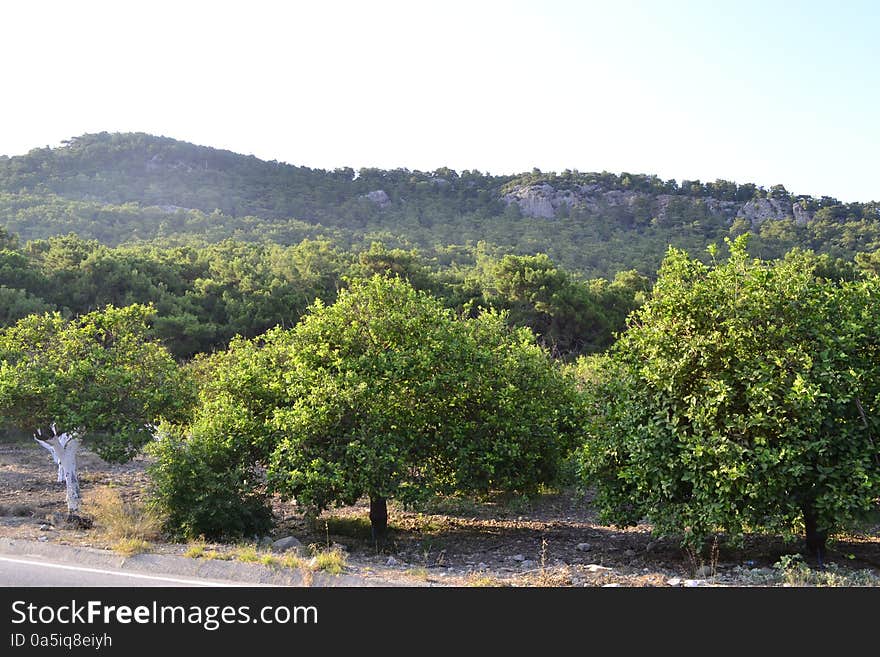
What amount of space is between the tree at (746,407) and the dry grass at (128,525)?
7.67 meters

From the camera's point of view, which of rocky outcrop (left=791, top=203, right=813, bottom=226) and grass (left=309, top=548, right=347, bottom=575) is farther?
rocky outcrop (left=791, top=203, right=813, bottom=226)

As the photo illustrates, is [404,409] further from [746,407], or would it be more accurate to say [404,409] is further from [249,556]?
[746,407]

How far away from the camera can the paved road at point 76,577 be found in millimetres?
8375

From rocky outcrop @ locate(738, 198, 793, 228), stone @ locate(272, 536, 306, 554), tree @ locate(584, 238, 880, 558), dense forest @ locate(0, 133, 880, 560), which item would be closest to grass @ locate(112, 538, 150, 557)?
dense forest @ locate(0, 133, 880, 560)

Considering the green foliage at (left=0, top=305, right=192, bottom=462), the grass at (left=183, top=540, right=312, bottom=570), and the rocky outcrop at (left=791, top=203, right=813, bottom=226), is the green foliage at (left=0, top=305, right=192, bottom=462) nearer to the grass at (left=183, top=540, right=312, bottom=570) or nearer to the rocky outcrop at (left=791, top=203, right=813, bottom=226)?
the grass at (left=183, top=540, right=312, bottom=570)

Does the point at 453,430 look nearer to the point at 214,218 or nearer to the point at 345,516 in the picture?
the point at 345,516

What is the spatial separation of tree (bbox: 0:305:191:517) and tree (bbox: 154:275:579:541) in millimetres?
1836

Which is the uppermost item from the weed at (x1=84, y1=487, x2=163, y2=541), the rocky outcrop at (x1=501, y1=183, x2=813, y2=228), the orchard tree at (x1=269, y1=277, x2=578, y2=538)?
the rocky outcrop at (x1=501, y1=183, x2=813, y2=228)

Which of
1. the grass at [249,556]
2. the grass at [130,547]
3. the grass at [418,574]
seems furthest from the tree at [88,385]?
the grass at [418,574]

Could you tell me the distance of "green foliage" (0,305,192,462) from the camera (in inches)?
579

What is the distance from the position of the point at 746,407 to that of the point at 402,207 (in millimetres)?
95656

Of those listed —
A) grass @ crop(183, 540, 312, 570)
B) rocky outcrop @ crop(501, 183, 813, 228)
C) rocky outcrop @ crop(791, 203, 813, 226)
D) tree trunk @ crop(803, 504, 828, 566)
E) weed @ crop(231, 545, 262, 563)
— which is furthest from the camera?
rocky outcrop @ crop(501, 183, 813, 228)

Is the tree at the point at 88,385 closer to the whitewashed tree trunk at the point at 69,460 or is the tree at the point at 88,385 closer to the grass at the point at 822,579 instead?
the whitewashed tree trunk at the point at 69,460
